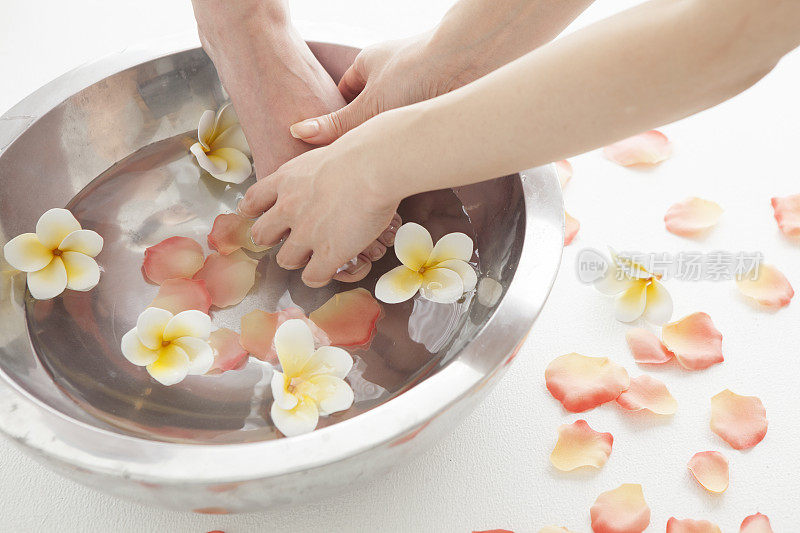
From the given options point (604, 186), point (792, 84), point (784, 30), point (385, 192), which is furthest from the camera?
point (792, 84)

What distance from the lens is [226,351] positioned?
0.84 metres

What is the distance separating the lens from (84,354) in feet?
2.72

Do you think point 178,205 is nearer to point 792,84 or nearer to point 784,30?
point 784,30

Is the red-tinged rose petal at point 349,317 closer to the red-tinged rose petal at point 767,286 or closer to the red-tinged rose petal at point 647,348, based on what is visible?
the red-tinged rose petal at point 647,348

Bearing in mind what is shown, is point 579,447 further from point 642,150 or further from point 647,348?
point 642,150

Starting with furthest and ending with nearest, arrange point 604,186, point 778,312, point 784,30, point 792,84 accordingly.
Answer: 1. point 792,84
2. point 604,186
3. point 778,312
4. point 784,30

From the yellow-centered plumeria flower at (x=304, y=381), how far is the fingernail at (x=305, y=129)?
259mm

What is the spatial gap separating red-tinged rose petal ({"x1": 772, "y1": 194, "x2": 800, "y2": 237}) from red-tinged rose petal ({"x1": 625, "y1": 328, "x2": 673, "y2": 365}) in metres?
0.28

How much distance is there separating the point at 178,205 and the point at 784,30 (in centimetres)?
75

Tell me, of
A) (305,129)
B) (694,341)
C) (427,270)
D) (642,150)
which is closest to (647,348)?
(694,341)

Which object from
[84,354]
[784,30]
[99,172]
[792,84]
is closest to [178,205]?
[99,172]

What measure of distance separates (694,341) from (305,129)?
1.75 feet

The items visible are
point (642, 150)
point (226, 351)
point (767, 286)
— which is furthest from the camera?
point (642, 150)

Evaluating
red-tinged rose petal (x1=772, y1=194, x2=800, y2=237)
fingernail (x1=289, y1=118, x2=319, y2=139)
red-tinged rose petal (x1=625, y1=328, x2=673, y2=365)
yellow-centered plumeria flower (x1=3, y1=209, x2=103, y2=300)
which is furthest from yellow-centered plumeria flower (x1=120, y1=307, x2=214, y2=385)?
red-tinged rose petal (x1=772, y1=194, x2=800, y2=237)
